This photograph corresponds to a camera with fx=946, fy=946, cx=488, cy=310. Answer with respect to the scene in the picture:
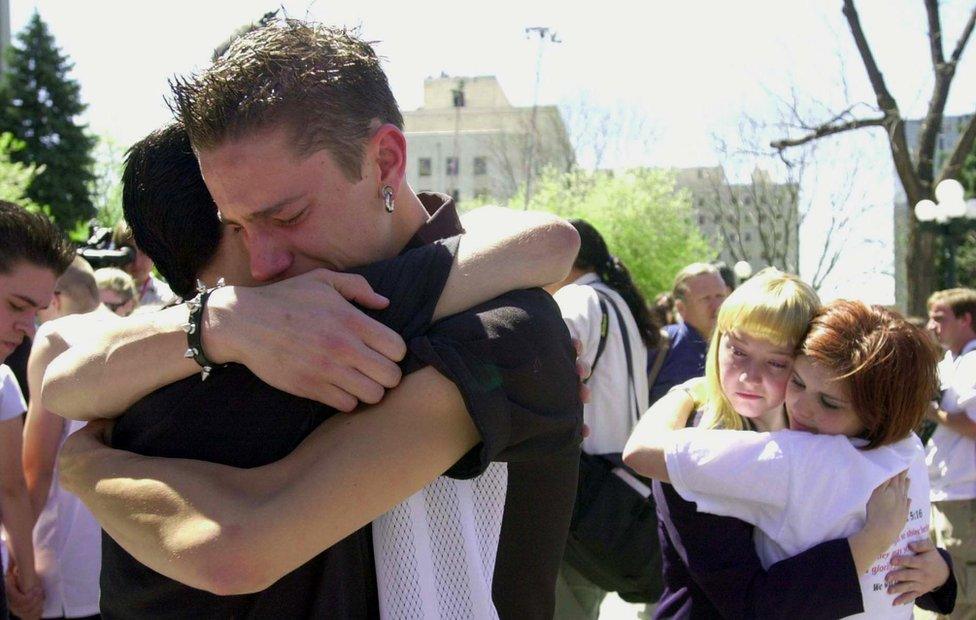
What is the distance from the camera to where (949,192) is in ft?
38.8

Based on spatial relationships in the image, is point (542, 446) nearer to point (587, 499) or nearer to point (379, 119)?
point (379, 119)

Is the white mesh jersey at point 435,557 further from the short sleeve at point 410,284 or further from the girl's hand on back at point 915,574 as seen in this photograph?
the girl's hand on back at point 915,574

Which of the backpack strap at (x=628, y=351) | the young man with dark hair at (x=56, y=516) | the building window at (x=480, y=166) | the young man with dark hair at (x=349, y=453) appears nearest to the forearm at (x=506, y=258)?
the young man with dark hair at (x=349, y=453)

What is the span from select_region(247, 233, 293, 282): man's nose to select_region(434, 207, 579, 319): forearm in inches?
11.3

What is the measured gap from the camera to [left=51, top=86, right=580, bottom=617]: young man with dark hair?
126 cm

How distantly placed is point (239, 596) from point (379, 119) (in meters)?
0.79

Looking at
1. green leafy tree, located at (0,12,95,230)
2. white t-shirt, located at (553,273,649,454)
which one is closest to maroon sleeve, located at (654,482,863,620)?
white t-shirt, located at (553,273,649,454)

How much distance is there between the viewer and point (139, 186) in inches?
71.3

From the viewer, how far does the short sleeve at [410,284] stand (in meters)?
1.41

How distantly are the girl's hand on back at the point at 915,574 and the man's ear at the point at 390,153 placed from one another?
1713 millimetres

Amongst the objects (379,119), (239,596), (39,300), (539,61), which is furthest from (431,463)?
(539,61)

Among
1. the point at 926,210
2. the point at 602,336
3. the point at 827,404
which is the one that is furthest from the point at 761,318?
the point at 926,210

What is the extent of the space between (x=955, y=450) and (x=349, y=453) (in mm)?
4892

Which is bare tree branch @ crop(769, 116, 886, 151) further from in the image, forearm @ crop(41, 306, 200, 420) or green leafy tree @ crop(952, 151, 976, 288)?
green leafy tree @ crop(952, 151, 976, 288)
